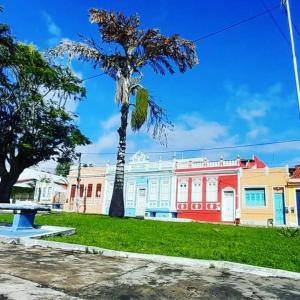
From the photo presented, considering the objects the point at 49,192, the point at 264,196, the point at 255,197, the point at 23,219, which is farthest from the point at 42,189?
the point at 23,219

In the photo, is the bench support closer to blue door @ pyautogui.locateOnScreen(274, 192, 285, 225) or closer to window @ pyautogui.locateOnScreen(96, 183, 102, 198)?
blue door @ pyautogui.locateOnScreen(274, 192, 285, 225)

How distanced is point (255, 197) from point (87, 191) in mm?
20285

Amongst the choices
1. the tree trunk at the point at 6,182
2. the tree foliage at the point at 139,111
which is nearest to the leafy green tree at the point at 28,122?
the tree trunk at the point at 6,182

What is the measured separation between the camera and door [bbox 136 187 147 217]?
1614 inches

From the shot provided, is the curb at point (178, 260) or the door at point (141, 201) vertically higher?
the door at point (141, 201)

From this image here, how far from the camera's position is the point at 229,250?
8602 mm

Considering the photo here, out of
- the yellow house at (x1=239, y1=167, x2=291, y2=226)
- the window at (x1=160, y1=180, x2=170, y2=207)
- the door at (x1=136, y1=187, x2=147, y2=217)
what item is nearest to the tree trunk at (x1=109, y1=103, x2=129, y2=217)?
the yellow house at (x1=239, y1=167, x2=291, y2=226)

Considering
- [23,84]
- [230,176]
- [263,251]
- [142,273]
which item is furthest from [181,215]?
[142,273]

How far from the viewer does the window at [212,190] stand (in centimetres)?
3616

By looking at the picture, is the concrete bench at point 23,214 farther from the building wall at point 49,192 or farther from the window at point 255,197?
the building wall at point 49,192

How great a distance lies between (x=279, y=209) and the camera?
32.8 m

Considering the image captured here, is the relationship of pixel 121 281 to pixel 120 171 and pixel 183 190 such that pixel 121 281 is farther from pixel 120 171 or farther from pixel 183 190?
pixel 183 190

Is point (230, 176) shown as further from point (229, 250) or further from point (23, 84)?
→ point (229, 250)

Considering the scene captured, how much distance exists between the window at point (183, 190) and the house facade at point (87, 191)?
9865mm
